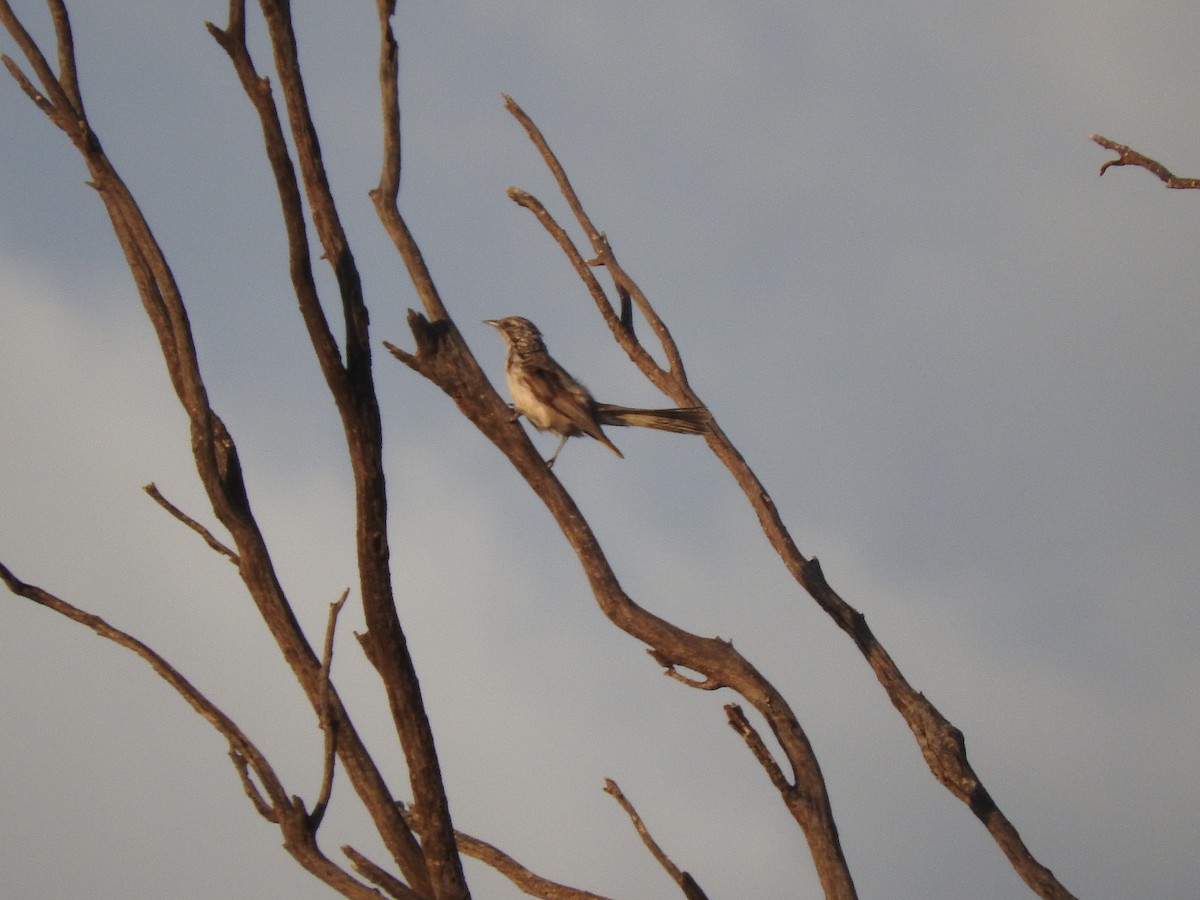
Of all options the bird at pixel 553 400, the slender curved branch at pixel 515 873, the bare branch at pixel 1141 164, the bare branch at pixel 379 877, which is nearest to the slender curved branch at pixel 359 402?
the bare branch at pixel 379 877

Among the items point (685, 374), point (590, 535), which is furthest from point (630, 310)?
point (590, 535)

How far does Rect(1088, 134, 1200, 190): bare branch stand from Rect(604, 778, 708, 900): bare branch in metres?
3.04

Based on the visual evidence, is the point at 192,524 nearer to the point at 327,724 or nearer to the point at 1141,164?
the point at 327,724

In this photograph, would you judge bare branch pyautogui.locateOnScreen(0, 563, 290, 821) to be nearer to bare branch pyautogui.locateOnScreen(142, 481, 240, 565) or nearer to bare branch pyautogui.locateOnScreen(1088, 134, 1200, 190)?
bare branch pyautogui.locateOnScreen(142, 481, 240, 565)

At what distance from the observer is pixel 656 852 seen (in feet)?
16.4

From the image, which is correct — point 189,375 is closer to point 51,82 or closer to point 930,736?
point 51,82

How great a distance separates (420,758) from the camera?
4191 mm

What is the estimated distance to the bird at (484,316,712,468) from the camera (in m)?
9.12

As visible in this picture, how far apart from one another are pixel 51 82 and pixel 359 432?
1.91m

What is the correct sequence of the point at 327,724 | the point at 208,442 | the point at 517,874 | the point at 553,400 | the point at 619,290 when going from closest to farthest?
the point at 327,724
the point at 208,442
the point at 517,874
the point at 619,290
the point at 553,400

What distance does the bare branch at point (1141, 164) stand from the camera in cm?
417

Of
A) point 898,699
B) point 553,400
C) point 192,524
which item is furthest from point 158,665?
point 553,400

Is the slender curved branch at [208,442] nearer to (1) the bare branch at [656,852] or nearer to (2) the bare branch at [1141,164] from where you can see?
(1) the bare branch at [656,852]

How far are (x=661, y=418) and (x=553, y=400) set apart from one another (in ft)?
5.33
